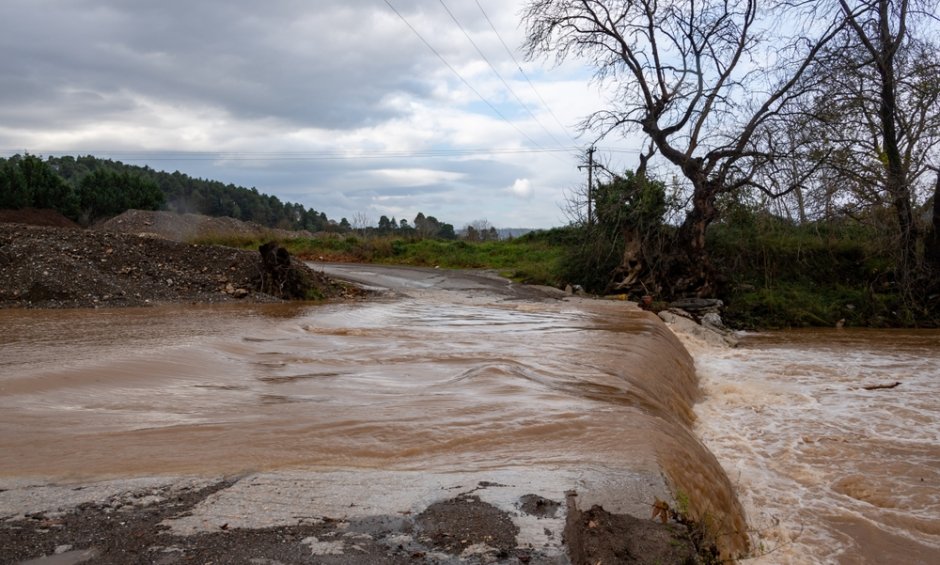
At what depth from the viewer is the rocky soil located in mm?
11117

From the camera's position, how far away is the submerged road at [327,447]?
9.13 feet

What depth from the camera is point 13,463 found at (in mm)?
3607

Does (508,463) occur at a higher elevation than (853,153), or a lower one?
lower

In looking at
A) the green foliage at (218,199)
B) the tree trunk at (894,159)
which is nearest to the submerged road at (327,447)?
the tree trunk at (894,159)

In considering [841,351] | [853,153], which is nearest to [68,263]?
[841,351]

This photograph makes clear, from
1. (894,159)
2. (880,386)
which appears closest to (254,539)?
(880,386)

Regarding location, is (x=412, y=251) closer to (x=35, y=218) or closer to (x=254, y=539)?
(x=35, y=218)

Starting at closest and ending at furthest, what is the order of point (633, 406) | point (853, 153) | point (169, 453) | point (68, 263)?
point (169, 453)
point (633, 406)
point (68, 263)
point (853, 153)

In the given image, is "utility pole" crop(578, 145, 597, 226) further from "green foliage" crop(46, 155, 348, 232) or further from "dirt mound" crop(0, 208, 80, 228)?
"green foliage" crop(46, 155, 348, 232)

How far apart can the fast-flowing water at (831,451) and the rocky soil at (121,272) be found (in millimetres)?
8910

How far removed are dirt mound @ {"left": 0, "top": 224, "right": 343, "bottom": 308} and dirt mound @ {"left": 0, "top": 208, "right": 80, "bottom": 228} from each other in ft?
56.6

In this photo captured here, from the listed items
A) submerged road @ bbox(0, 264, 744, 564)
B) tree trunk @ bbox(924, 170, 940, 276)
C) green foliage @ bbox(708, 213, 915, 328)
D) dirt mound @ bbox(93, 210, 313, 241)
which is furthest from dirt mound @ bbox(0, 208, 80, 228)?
tree trunk @ bbox(924, 170, 940, 276)

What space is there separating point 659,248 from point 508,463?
14.2 metres

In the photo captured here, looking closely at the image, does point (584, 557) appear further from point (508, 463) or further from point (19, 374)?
point (19, 374)
